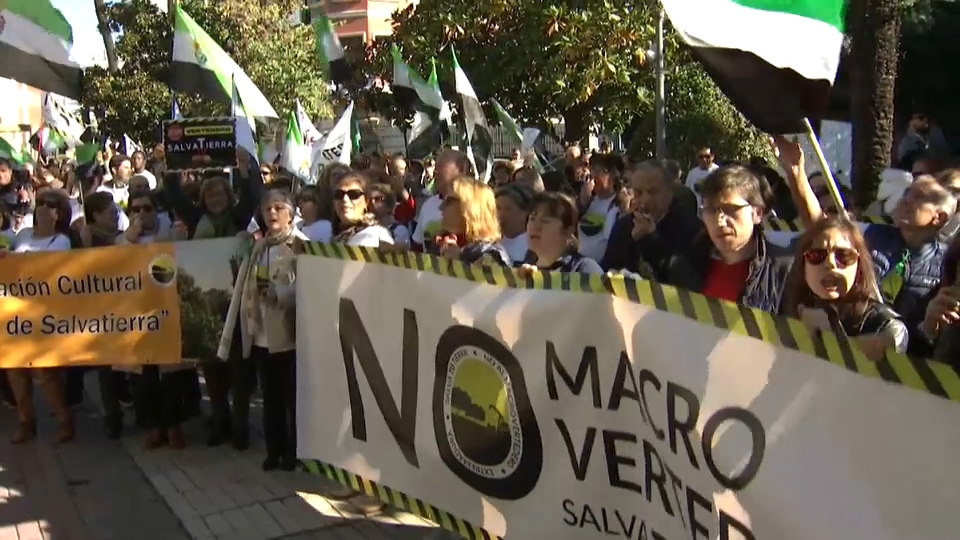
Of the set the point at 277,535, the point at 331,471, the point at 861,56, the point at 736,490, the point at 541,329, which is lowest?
the point at 277,535

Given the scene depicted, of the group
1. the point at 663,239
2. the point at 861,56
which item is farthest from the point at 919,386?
the point at 861,56

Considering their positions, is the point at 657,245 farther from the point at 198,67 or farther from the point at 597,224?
the point at 198,67

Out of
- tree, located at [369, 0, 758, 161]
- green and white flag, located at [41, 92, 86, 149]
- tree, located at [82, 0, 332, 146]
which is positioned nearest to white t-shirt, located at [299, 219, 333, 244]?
tree, located at [369, 0, 758, 161]

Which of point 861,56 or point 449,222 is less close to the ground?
point 861,56

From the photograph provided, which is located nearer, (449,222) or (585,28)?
(449,222)

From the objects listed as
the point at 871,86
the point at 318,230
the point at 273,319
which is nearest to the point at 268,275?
the point at 273,319

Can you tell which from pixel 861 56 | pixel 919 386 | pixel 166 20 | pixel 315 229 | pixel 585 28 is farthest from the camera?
pixel 166 20

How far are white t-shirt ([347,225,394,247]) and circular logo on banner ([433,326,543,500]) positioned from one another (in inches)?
51.9

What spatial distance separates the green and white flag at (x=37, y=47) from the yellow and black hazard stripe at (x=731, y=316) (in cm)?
592

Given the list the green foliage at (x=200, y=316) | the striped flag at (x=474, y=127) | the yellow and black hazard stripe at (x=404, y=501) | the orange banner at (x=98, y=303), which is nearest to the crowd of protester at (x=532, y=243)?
the green foliage at (x=200, y=316)

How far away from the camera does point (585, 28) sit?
691 inches

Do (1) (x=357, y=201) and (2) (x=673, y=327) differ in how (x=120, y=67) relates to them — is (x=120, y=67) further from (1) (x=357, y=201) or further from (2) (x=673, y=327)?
(2) (x=673, y=327)

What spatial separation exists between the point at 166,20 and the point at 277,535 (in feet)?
84.1

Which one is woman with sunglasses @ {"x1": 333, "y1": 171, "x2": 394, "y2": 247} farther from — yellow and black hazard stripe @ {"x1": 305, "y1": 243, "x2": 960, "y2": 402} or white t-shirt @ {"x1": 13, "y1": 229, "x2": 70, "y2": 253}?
white t-shirt @ {"x1": 13, "y1": 229, "x2": 70, "y2": 253}
